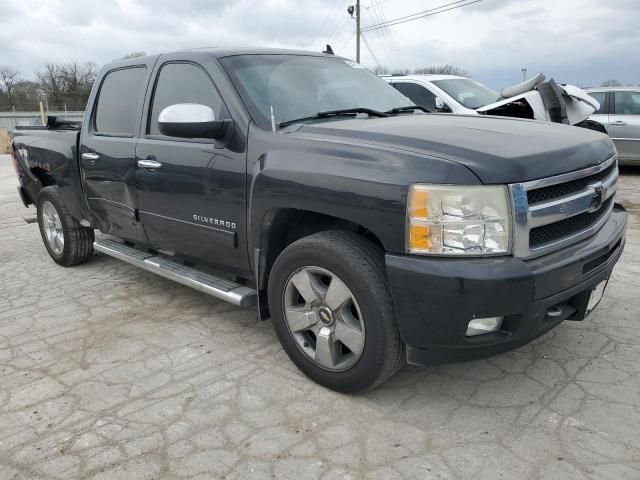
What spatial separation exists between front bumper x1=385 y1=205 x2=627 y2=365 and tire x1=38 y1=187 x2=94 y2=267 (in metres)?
3.75

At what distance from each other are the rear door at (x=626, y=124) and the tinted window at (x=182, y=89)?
28.1ft

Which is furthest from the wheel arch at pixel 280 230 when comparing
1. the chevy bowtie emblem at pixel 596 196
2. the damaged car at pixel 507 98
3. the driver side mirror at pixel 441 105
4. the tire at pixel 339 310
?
the driver side mirror at pixel 441 105

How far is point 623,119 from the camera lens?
9.61m

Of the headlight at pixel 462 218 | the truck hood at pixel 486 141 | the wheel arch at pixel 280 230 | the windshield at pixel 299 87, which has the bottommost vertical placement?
the wheel arch at pixel 280 230

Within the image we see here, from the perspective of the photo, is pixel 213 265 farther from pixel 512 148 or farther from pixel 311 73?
pixel 512 148

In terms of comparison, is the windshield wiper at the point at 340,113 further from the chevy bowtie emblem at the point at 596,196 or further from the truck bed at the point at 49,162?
the truck bed at the point at 49,162

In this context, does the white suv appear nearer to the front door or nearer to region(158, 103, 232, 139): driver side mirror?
the front door

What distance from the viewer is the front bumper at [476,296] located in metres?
2.21

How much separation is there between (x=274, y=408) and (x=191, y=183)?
57.9 inches

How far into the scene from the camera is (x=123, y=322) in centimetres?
386

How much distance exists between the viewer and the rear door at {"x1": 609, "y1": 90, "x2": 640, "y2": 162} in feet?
31.2

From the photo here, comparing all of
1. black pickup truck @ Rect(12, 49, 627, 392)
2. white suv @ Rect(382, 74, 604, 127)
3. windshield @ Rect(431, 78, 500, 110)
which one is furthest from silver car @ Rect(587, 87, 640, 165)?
black pickup truck @ Rect(12, 49, 627, 392)

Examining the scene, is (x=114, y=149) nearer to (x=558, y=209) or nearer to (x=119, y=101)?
(x=119, y=101)

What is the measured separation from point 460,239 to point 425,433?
0.94 metres
